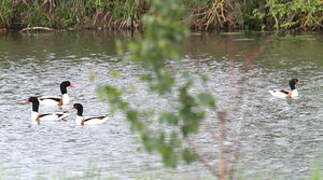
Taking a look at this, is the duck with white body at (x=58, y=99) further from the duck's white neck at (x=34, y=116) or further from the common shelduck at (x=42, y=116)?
the duck's white neck at (x=34, y=116)

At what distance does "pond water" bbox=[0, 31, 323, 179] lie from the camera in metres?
11.6

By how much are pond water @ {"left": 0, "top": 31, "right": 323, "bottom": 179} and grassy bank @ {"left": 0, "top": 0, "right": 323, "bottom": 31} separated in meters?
1.19

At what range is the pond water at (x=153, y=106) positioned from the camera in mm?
11625

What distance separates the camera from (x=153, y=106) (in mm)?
16000

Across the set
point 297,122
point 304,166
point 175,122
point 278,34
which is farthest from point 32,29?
point 175,122

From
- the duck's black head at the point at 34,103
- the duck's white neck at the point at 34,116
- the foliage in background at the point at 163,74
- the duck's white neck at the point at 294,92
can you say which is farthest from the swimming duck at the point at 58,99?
the foliage in background at the point at 163,74

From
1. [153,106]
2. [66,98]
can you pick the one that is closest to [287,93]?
[153,106]

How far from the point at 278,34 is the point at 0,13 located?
379 inches

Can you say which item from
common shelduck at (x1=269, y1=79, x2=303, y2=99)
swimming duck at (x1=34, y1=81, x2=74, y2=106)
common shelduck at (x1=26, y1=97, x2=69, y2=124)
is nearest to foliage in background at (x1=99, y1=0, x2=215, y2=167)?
common shelduck at (x1=26, y1=97, x2=69, y2=124)

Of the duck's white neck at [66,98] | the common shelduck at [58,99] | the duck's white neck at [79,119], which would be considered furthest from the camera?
the duck's white neck at [66,98]

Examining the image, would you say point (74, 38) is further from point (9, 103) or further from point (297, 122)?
point (297, 122)

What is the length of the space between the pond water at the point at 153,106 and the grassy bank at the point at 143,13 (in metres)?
1.19

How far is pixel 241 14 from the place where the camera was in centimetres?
2895

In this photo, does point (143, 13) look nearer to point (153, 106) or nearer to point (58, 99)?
point (58, 99)
